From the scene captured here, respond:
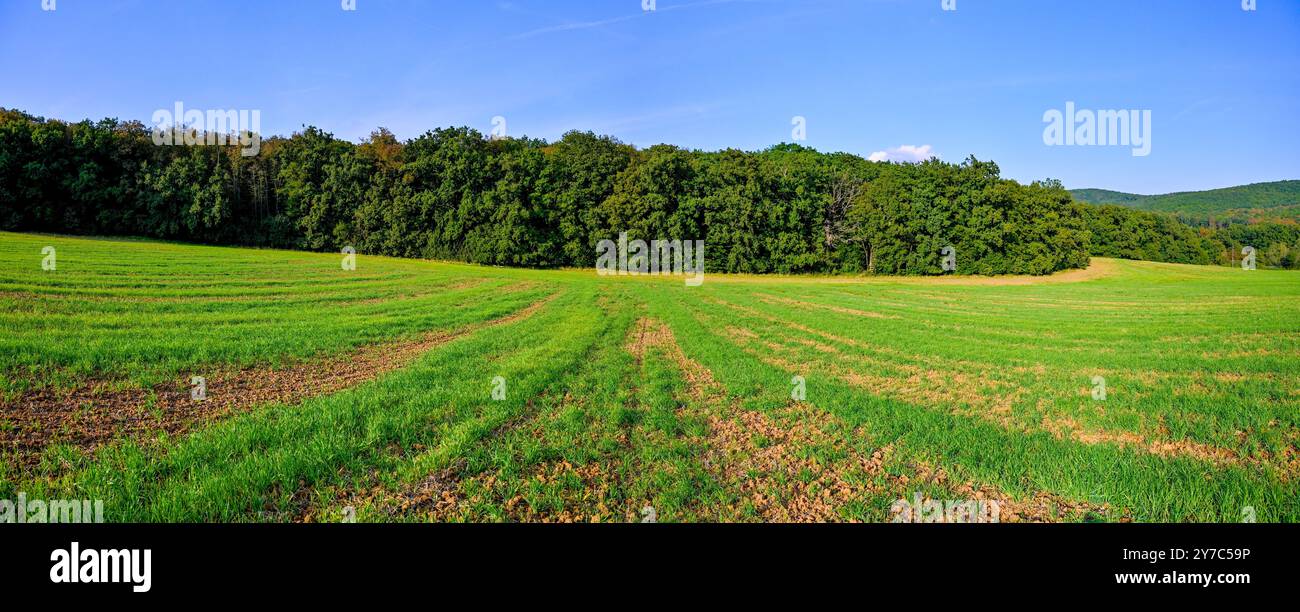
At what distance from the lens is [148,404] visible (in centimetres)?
622

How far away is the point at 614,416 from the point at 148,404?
5.64 meters

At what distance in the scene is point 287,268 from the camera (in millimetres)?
26969

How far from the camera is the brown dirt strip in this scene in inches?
202

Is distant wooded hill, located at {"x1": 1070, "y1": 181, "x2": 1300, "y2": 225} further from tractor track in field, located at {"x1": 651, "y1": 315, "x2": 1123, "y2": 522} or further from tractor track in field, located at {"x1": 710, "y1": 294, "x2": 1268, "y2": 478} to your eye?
tractor track in field, located at {"x1": 651, "y1": 315, "x2": 1123, "y2": 522}

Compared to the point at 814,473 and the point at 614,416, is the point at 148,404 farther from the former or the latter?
the point at 814,473

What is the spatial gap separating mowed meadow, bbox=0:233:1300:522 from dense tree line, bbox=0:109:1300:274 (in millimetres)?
32548

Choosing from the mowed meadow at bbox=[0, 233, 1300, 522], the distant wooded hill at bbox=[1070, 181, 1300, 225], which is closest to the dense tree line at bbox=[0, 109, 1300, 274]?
the distant wooded hill at bbox=[1070, 181, 1300, 225]

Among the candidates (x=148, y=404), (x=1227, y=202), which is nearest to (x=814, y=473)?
(x=148, y=404)

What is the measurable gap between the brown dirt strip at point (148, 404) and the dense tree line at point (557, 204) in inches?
1495

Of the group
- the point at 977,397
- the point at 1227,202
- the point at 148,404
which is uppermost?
the point at 1227,202

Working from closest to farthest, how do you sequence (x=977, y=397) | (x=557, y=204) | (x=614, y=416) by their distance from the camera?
(x=614, y=416)
(x=977, y=397)
(x=557, y=204)

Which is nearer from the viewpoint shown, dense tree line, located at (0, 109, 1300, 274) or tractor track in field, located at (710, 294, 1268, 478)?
tractor track in field, located at (710, 294, 1268, 478)

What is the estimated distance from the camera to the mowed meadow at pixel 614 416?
168 inches

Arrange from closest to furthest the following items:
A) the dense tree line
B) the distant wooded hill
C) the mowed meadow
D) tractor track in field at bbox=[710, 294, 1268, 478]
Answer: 1. the mowed meadow
2. tractor track in field at bbox=[710, 294, 1268, 478]
3. the distant wooded hill
4. the dense tree line
